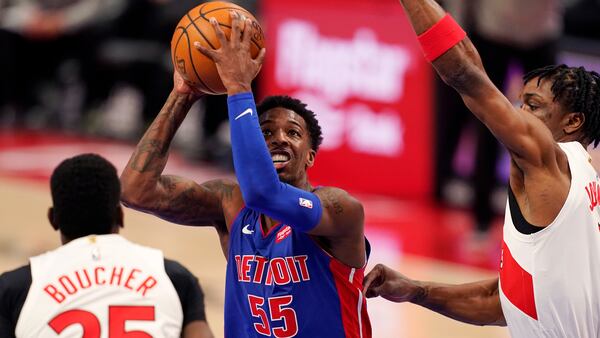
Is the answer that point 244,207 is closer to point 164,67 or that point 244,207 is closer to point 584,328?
point 584,328

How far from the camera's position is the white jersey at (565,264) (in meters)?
4.25

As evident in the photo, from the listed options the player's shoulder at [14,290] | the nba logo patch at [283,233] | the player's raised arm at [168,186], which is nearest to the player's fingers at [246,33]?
the player's raised arm at [168,186]

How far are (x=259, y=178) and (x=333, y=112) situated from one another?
731 centimetres

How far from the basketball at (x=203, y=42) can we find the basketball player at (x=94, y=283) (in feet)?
1.74

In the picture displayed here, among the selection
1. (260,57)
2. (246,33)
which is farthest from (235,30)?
(260,57)

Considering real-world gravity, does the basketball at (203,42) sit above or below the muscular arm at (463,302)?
above

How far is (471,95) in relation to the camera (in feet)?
13.6

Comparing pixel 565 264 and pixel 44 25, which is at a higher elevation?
pixel 44 25

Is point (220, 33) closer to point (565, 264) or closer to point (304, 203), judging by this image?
point (304, 203)

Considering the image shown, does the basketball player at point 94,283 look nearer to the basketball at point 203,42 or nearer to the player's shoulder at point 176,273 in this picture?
the player's shoulder at point 176,273

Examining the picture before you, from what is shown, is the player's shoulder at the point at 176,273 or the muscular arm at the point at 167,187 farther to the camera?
the muscular arm at the point at 167,187

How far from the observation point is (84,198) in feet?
14.0

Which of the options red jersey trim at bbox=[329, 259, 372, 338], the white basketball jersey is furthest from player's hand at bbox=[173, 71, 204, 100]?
red jersey trim at bbox=[329, 259, 372, 338]

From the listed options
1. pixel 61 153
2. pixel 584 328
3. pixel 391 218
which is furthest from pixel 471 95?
pixel 61 153
